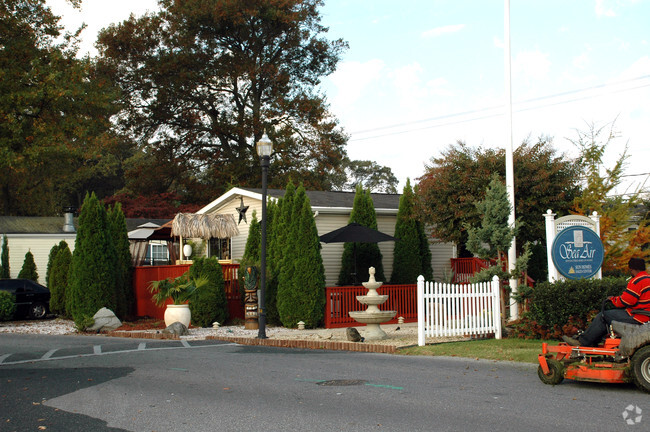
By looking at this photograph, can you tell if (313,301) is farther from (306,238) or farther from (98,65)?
(98,65)

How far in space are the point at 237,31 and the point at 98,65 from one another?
874cm

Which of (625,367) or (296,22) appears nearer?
(625,367)

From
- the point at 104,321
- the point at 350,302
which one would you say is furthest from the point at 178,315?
the point at 350,302

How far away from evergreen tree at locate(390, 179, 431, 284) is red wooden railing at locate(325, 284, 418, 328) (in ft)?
7.49

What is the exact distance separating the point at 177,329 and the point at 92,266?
5.42m

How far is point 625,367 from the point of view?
8.38 metres

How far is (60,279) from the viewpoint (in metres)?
25.3

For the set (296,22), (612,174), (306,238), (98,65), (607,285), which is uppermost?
(296,22)

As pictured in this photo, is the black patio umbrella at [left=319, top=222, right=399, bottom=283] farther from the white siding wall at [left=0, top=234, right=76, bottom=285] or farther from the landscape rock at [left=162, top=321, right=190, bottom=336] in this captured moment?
the white siding wall at [left=0, top=234, right=76, bottom=285]

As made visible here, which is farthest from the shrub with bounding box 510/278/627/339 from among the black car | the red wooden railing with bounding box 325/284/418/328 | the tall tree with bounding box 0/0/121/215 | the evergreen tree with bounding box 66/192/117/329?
the black car

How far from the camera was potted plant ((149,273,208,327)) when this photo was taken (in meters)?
18.5

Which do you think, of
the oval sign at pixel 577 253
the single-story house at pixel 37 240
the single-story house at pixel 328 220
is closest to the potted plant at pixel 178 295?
the single-story house at pixel 328 220

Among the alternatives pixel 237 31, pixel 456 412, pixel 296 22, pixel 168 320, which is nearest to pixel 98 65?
pixel 237 31

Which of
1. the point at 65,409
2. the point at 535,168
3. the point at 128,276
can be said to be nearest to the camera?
the point at 65,409
